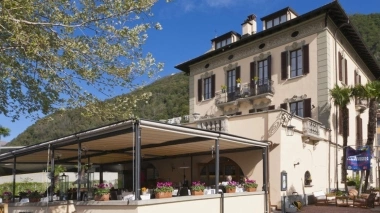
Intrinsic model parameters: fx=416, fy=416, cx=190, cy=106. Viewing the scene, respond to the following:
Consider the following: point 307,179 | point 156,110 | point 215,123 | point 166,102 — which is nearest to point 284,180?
point 307,179

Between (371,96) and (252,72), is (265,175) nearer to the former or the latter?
(371,96)

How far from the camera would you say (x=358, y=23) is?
4988 centimetres

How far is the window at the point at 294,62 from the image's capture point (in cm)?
2142

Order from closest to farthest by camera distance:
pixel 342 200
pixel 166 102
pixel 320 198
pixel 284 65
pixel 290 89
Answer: pixel 342 200
pixel 320 198
pixel 290 89
pixel 284 65
pixel 166 102

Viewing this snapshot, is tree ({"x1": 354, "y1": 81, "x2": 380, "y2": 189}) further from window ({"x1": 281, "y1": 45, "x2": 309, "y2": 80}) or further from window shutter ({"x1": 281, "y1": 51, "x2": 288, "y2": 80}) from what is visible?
window shutter ({"x1": 281, "y1": 51, "x2": 288, "y2": 80})

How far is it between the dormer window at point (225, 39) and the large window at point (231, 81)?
9.62 ft

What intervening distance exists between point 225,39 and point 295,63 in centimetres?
705

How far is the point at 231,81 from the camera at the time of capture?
83.1ft

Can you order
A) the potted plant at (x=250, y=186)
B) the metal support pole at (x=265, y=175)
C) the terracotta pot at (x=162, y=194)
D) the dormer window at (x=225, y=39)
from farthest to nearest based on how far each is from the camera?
the dormer window at (x=225, y=39) < the metal support pole at (x=265, y=175) < the potted plant at (x=250, y=186) < the terracotta pot at (x=162, y=194)

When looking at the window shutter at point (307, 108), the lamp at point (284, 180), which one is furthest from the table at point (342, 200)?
the window shutter at point (307, 108)

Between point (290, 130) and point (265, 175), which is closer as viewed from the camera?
point (265, 175)

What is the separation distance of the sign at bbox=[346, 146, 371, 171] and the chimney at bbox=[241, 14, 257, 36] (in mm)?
11037

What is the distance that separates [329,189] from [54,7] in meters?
15.9

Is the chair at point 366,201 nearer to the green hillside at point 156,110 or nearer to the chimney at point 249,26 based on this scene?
the chimney at point 249,26
